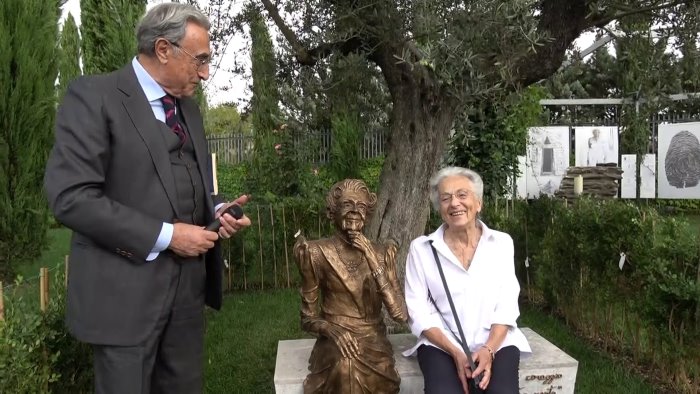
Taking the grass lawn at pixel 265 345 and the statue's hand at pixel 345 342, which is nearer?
the statue's hand at pixel 345 342

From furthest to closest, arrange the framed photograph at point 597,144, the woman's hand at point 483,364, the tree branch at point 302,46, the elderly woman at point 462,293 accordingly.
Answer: the framed photograph at point 597,144
the tree branch at point 302,46
the elderly woman at point 462,293
the woman's hand at point 483,364

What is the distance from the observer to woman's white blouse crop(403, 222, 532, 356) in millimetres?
2838


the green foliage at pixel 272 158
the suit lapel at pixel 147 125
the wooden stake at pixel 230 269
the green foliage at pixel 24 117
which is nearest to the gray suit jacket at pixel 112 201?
the suit lapel at pixel 147 125

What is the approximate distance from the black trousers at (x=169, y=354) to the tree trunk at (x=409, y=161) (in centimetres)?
241

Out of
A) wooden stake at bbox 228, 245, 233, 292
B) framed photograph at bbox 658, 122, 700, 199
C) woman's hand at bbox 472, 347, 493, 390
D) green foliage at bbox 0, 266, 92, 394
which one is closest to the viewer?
green foliage at bbox 0, 266, 92, 394

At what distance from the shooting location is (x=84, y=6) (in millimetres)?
5438

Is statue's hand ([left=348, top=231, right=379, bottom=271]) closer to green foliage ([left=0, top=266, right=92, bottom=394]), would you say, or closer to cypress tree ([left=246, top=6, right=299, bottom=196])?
green foliage ([left=0, top=266, right=92, bottom=394])

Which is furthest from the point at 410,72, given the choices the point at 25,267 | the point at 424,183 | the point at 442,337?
the point at 25,267

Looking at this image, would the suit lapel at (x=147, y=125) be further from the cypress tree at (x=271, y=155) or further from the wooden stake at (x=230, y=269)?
the cypress tree at (x=271, y=155)

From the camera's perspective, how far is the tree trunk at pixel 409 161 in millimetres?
4414

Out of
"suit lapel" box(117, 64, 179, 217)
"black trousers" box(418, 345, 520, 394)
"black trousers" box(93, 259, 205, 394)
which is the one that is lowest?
"black trousers" box(418, 345, 520, 394)

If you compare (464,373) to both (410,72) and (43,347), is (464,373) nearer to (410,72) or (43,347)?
(43,347)

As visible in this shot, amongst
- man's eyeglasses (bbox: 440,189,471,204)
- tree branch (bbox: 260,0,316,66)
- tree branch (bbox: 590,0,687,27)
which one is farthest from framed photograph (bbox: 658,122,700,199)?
man's eyeglasses (bbox: 440,189,471,204)

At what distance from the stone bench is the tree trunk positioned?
1281mm
